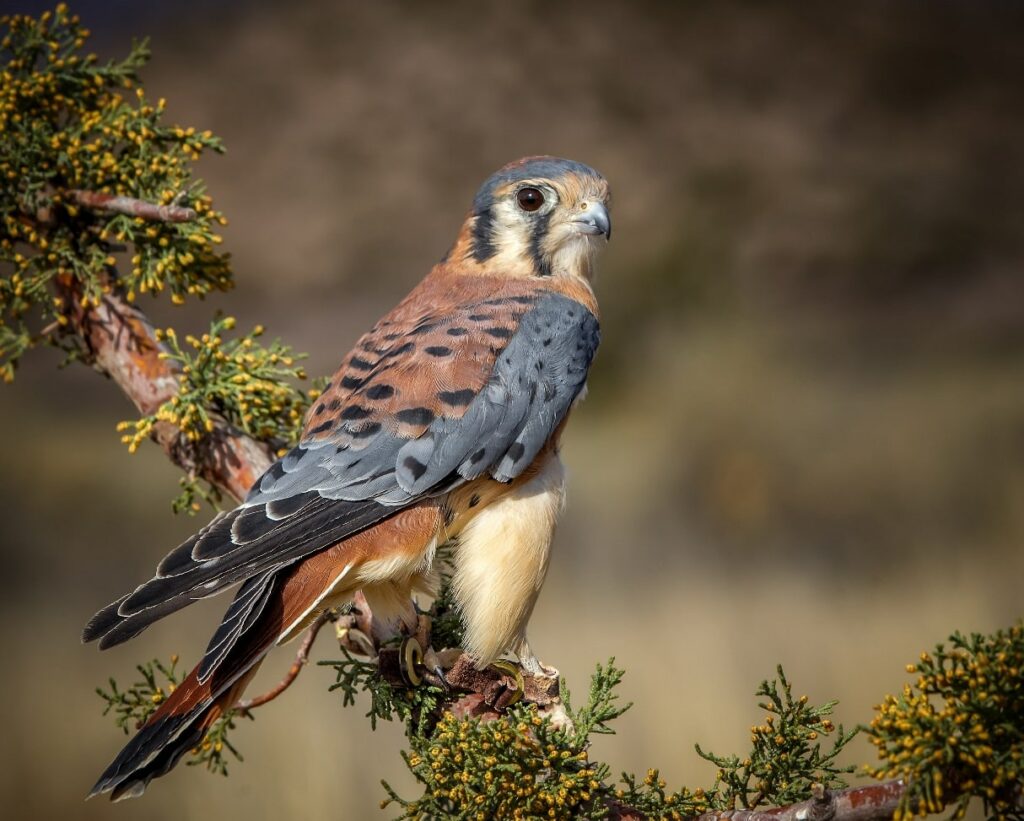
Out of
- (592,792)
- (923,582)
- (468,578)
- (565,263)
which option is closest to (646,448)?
(923,582)

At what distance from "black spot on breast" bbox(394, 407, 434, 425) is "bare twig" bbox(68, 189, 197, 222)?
1.71 ft

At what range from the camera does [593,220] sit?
2.16 m

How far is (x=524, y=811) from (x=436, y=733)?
0.33 meters

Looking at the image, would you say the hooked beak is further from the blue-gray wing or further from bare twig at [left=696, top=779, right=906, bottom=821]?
bare twig at [left=696, top=779, right=906, bottom=821]

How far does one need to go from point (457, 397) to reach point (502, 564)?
303mm

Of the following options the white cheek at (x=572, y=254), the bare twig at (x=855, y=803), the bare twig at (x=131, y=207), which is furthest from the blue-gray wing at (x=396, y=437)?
the bare twig at (x=855, y=803)

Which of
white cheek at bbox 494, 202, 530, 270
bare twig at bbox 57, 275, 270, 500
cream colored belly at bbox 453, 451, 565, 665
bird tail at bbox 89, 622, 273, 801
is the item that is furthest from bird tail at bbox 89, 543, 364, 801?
white cheek at bbox 494, 202, 530, 270

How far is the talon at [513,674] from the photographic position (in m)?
1.79

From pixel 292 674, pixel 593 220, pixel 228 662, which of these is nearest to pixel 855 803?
pixel 228 662

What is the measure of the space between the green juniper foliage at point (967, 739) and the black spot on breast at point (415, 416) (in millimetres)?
882

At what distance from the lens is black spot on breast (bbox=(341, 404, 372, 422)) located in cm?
184

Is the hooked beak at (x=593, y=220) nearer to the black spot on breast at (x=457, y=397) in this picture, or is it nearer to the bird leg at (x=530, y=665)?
the black spot on breast at (x=457, y=397)

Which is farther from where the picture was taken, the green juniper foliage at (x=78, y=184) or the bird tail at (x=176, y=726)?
the green juniper foliage at (x=78, y=184)

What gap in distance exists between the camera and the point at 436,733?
5.91ft
